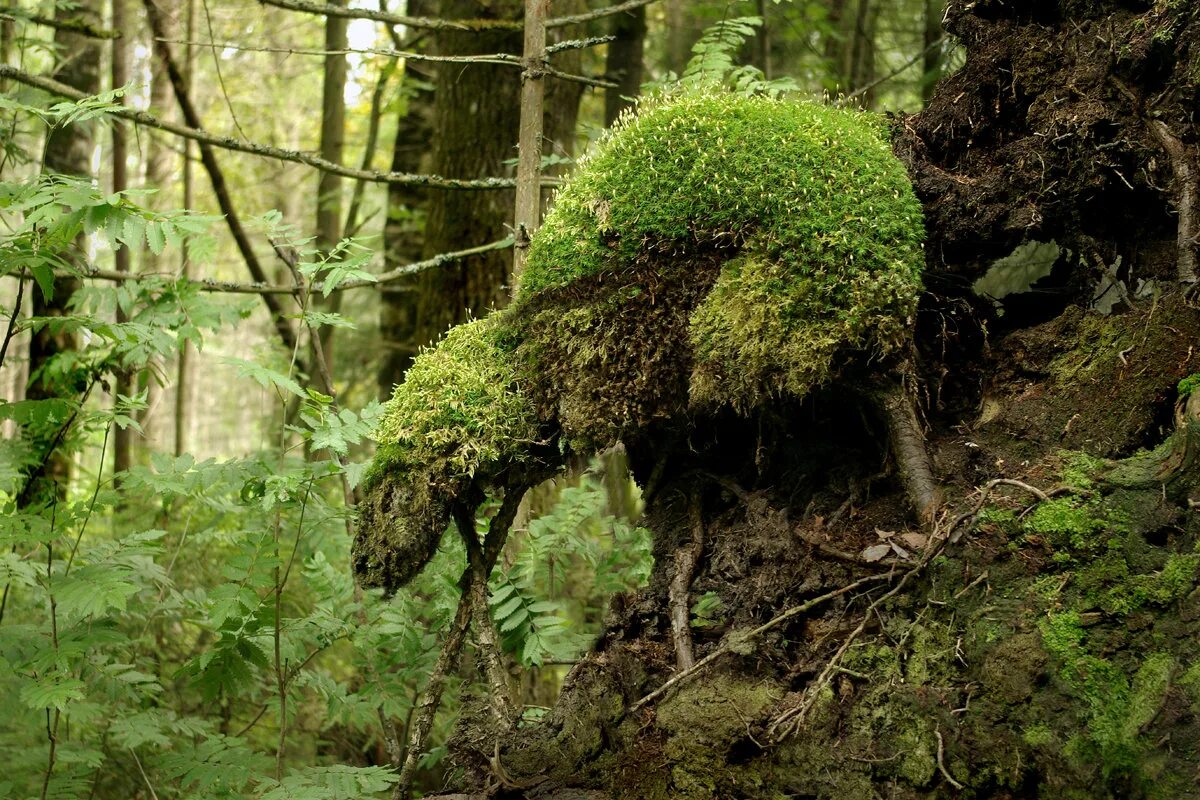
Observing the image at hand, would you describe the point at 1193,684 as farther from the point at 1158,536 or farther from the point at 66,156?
the point at 66,156

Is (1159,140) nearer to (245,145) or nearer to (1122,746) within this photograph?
(1122,746)

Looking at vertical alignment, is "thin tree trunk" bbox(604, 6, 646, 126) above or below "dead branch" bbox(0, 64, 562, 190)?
above

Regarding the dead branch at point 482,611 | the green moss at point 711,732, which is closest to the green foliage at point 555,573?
the dead branch at point 482,611

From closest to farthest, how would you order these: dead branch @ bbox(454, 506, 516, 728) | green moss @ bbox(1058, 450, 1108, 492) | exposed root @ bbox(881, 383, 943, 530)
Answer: green moss @ bbox(1058, 450, 1108, 492) < exposed root @ bbox(881, 383, 943, 530) < dead branch @ bbox(454, 506, 516, 728)

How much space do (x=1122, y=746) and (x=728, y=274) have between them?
5.68 ft

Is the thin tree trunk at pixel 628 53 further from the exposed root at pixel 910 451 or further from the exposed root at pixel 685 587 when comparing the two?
the exposed root at pixel 910 451

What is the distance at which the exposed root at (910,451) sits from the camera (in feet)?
9.41

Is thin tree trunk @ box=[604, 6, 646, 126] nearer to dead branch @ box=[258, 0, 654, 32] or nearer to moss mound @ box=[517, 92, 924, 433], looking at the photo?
dead branch @ box=[258, 0, 654, 32]

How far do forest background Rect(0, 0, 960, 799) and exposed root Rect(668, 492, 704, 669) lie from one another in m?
0.09

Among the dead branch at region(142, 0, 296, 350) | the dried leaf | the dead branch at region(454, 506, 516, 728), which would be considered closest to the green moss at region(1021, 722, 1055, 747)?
the dried leaf

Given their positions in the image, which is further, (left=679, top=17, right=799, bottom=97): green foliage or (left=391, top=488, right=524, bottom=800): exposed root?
(left=679, top=17, right=799, bottom=97): green foliage

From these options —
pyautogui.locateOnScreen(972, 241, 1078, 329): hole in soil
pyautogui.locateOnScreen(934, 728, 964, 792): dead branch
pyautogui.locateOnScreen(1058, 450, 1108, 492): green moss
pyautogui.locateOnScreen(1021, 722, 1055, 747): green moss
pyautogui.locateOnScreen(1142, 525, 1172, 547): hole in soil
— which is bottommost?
pyautogui.locateOnScreen(934, 728, 964, 792): dead branch

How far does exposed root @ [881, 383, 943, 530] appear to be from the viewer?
9.41 ft

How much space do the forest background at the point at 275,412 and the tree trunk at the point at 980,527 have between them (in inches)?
16.2
